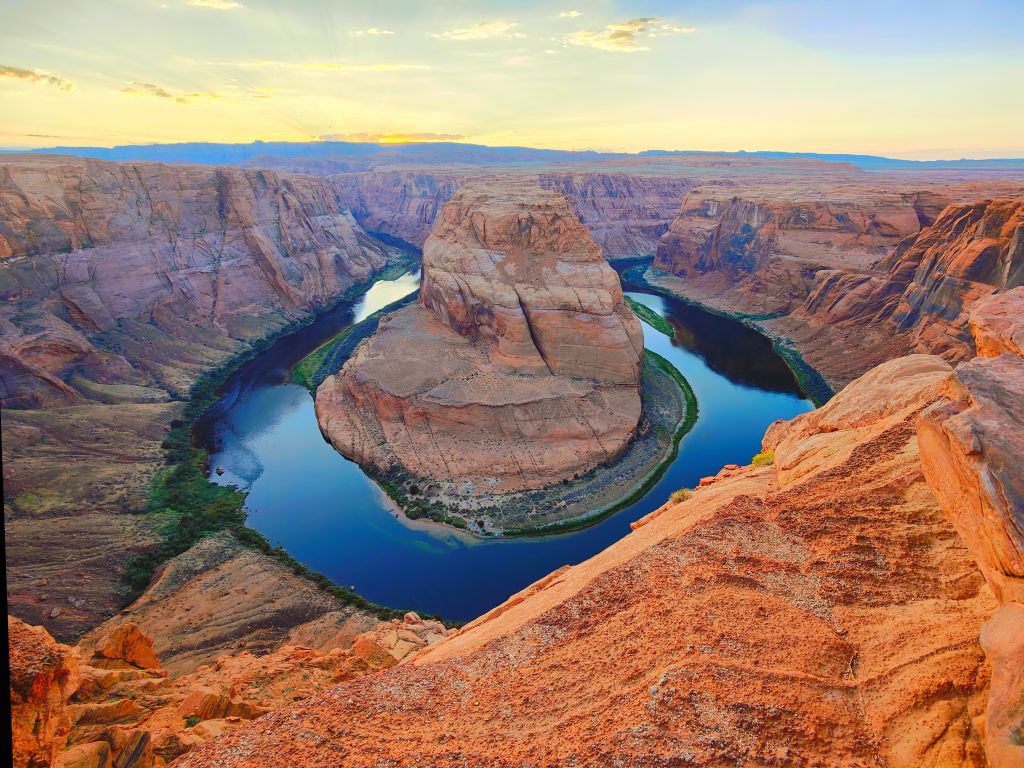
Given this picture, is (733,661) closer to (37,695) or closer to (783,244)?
(37,695)

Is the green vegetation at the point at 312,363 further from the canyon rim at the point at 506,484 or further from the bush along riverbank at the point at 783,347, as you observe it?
the bush along riverbank at the point at 783,347

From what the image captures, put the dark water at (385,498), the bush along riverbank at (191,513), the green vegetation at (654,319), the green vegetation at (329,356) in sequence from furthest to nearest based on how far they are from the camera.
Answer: the green vegetation at (654,319), the green vegetation at (329,356), the dark water at (385,498), the bush along riverbank at (191,513)

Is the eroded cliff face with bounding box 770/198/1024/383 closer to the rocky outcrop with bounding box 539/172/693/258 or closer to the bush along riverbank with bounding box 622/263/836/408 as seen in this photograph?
the bush along riverbank with bounding box 622/263/836/408

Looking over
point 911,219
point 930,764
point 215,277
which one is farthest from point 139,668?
point 911,219

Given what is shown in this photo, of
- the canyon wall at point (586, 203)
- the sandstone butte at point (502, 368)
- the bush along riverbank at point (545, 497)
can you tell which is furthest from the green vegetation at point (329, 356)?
the canyon wall at point (586, 203)

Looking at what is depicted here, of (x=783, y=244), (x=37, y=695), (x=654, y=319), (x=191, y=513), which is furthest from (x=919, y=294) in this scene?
(x=37, y=695)

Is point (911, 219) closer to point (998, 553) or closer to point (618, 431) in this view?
point (618, 431)
